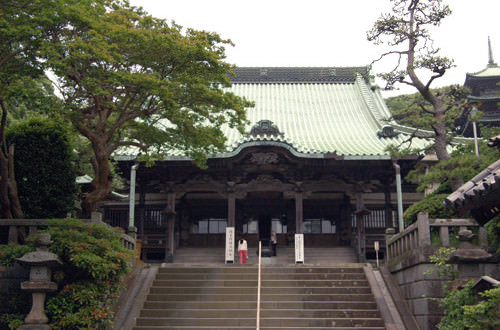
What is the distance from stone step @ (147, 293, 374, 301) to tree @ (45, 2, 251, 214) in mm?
3370

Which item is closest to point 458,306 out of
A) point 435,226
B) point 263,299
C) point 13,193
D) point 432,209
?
point 435,226

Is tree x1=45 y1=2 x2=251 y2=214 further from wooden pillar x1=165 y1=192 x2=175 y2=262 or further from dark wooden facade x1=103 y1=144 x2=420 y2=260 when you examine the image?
wooden pillar x1=165 y1=192 x2=175 y2=262

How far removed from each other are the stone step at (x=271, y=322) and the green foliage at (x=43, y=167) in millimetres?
3701

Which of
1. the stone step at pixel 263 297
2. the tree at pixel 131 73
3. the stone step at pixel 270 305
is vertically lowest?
the stone step at pixel 270 305

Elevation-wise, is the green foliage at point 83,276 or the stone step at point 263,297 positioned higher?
the green foliage at point 83,276

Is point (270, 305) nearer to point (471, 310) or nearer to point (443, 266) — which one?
point (443, 266)

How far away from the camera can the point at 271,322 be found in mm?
13625

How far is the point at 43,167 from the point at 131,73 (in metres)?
3.42

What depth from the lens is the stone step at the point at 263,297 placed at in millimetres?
14914

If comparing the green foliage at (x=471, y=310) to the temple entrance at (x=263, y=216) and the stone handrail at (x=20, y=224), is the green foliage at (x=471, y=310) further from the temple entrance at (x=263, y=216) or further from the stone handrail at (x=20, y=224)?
the temple entrance at (x=263, y=216)

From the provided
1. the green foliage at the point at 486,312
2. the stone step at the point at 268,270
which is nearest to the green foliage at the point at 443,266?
the green foliage at the point at 486,312

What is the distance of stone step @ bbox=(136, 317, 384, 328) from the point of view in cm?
1362

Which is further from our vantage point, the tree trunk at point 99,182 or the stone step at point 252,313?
the stone step at point 252,313

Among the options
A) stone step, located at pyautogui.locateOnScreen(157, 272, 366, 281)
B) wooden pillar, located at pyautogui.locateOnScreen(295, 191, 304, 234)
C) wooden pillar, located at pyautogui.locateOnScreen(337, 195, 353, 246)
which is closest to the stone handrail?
stone step, located at pyautogui.locateOnScreen(157, 272, 366, 281)
